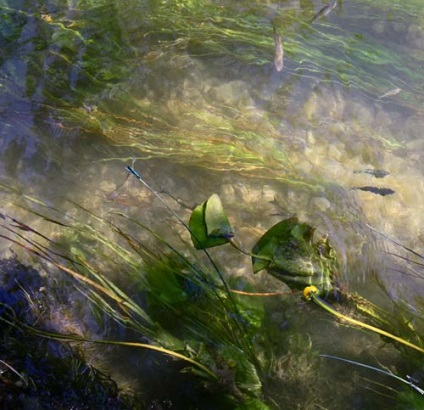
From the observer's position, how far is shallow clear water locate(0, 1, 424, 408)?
7.37 feet

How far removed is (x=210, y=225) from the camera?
157 centimetres

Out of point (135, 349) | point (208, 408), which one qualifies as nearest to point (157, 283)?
point (135, 349)

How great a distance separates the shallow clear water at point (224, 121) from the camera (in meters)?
2.25

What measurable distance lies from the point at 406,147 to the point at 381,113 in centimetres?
36

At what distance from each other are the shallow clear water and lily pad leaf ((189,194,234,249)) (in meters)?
0.52

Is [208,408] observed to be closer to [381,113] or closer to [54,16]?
[381,113]

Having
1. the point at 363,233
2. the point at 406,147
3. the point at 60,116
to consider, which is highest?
the point at 60,116

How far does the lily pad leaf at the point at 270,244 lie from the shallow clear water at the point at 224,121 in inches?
16.6

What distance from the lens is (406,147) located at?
114 inches

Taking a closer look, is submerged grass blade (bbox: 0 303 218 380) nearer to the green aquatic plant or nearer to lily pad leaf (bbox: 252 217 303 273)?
the green aquatic plant

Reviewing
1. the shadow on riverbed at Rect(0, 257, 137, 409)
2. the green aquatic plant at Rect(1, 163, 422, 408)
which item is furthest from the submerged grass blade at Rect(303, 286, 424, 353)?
the shadow on riverbed at Rect(0, 257, 137, 409)

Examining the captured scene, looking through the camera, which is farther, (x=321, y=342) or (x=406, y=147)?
(x=406, y=147)

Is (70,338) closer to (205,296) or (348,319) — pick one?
(205,296)

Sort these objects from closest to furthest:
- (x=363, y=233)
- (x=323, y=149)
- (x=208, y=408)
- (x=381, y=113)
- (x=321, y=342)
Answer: (x=208, y=408), (x=321, y=342), (x=363, y=233), (x=323, y=149), (x=381, y=113)
